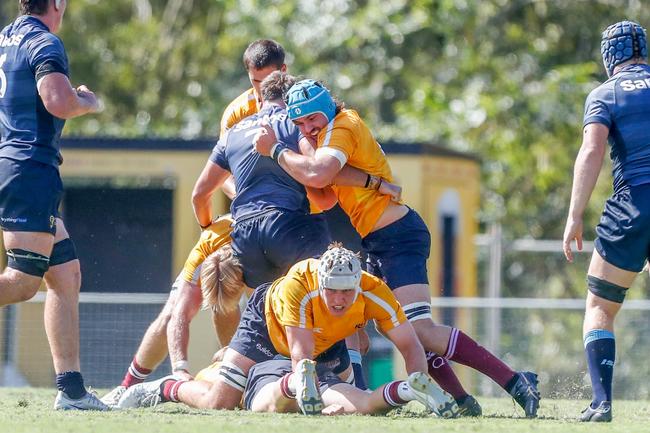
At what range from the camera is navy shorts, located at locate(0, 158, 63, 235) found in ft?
23.9

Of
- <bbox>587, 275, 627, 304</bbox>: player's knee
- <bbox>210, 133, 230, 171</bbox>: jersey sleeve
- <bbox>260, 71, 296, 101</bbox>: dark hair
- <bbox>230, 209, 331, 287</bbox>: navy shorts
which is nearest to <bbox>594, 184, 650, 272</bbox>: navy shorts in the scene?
<bbox>587, 275, 627, 304</bbox>: player's knee

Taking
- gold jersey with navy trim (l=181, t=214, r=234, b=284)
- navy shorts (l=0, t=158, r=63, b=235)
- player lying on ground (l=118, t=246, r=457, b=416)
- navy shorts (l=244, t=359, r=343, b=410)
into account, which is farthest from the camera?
gold jersey with navy trim (l=181, t=214, r=234, b=284)

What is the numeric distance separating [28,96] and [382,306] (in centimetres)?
219

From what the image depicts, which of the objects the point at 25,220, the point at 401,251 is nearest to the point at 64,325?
the point at 25,220

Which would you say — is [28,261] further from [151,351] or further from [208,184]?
[151,351]

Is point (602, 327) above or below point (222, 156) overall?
below

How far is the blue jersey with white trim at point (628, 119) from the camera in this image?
736 cm

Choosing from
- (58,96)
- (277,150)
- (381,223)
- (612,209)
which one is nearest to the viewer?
(58,96)

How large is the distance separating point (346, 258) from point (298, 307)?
0.40m

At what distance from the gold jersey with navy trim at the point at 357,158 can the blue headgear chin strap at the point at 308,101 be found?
0.10 meters

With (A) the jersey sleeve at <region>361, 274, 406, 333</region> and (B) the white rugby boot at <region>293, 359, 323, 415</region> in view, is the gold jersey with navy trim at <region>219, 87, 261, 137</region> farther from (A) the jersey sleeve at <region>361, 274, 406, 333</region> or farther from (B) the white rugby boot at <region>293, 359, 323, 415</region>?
(B) the white rugby boot at <region>293, 359, 323, 415</region>

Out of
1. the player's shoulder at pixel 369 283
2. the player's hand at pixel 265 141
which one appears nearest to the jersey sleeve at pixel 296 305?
the player's shoulder at pixel 369 283

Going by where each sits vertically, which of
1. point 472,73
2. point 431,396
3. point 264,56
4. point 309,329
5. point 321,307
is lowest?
point 431,396

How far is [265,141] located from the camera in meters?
8.04
